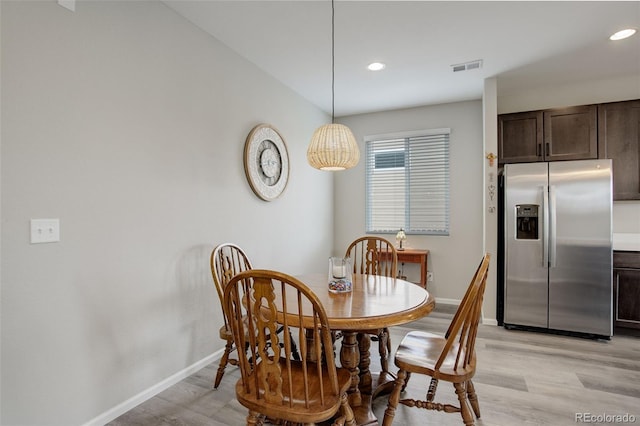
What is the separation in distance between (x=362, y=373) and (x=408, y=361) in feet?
1.93

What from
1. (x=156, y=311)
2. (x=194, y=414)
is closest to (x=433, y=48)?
(x=156, y=311)

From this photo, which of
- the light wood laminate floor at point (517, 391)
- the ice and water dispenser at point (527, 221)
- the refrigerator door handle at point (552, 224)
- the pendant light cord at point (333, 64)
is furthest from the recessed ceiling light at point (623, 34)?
the light wood laminate floor at point (517, 391)

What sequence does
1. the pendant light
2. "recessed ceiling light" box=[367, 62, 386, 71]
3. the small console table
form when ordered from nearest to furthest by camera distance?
the pendant light → "recessed ceiling light" box=[367, 62, 386, 71] → the small console table

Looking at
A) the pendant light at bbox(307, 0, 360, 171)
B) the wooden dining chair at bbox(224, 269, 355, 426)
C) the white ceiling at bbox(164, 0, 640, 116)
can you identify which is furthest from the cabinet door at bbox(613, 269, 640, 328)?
the wooden dining chair at bbox(224, 269, 355, 426)

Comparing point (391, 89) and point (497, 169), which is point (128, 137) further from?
point (497, 169)

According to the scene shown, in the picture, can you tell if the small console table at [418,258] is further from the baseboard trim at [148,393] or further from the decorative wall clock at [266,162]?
the baseboard trim at [148,393]

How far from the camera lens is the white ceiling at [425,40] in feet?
7.93

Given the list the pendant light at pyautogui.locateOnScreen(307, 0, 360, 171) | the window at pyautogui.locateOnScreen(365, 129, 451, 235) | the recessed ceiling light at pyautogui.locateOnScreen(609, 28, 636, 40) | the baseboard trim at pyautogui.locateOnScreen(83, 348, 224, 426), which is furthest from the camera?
the window at pyautogui.locateOnScreen(365, 129, 451, 235)

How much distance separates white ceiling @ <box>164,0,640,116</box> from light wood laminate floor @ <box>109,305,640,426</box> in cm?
266

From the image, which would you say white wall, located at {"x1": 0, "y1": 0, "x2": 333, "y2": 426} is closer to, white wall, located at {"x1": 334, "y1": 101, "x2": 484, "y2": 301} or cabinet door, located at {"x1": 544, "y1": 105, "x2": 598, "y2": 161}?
white wall, located at {"x1": 334, "y1": 101, "x2": 484, "y2": 301}

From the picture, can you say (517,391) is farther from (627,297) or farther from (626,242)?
(626,242)

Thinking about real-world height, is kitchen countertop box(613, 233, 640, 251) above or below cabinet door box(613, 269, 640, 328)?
above

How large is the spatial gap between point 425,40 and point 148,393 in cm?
337

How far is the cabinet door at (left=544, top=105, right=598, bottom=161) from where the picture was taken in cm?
357
